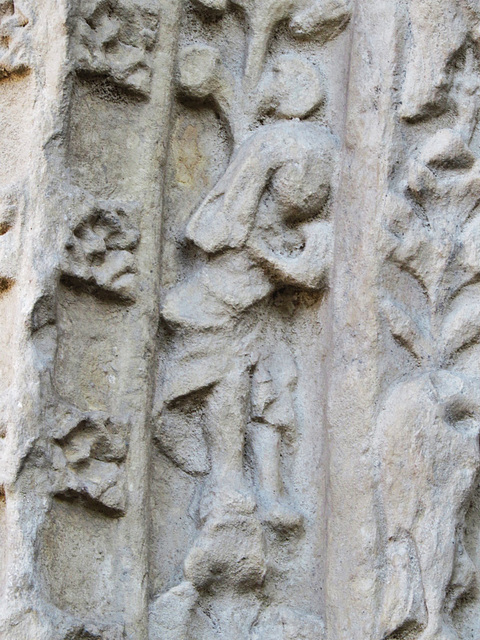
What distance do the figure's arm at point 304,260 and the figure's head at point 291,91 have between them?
0.73 ft

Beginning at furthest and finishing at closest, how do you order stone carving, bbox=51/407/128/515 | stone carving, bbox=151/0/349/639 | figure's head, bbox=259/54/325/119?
figure's head, bbox=259/54/325/119, stone carving, bbox=151/0/349/639, stone carving, bbox=51/407/128/515

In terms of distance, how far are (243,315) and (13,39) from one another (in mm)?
590

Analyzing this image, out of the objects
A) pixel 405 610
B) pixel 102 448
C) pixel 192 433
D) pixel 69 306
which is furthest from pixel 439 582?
pixel 69 306

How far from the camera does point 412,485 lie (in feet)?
5.05

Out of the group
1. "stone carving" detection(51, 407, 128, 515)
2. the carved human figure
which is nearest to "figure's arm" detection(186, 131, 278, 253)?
the carved human figure

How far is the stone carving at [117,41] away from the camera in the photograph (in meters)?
1.54

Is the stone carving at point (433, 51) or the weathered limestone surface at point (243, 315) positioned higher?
the stone carving at point (433, 51)

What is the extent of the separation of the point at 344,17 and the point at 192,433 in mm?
792

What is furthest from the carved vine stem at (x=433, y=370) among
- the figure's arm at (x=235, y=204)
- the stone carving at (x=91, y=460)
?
the stone carving at (x=91, y=460)

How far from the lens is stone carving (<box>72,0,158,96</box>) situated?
5.06 ft

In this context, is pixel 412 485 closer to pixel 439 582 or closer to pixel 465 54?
pixel 439 582

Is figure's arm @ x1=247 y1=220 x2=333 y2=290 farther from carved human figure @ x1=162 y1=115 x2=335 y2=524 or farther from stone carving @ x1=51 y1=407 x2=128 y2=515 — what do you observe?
stone carving @ x1=51 y1=407 x2=128 y2=515

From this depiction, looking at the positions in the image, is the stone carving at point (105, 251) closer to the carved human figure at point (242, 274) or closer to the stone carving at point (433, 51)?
the carved human figure at point (242, 274)

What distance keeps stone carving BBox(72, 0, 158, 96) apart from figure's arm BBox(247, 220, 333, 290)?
33cm
